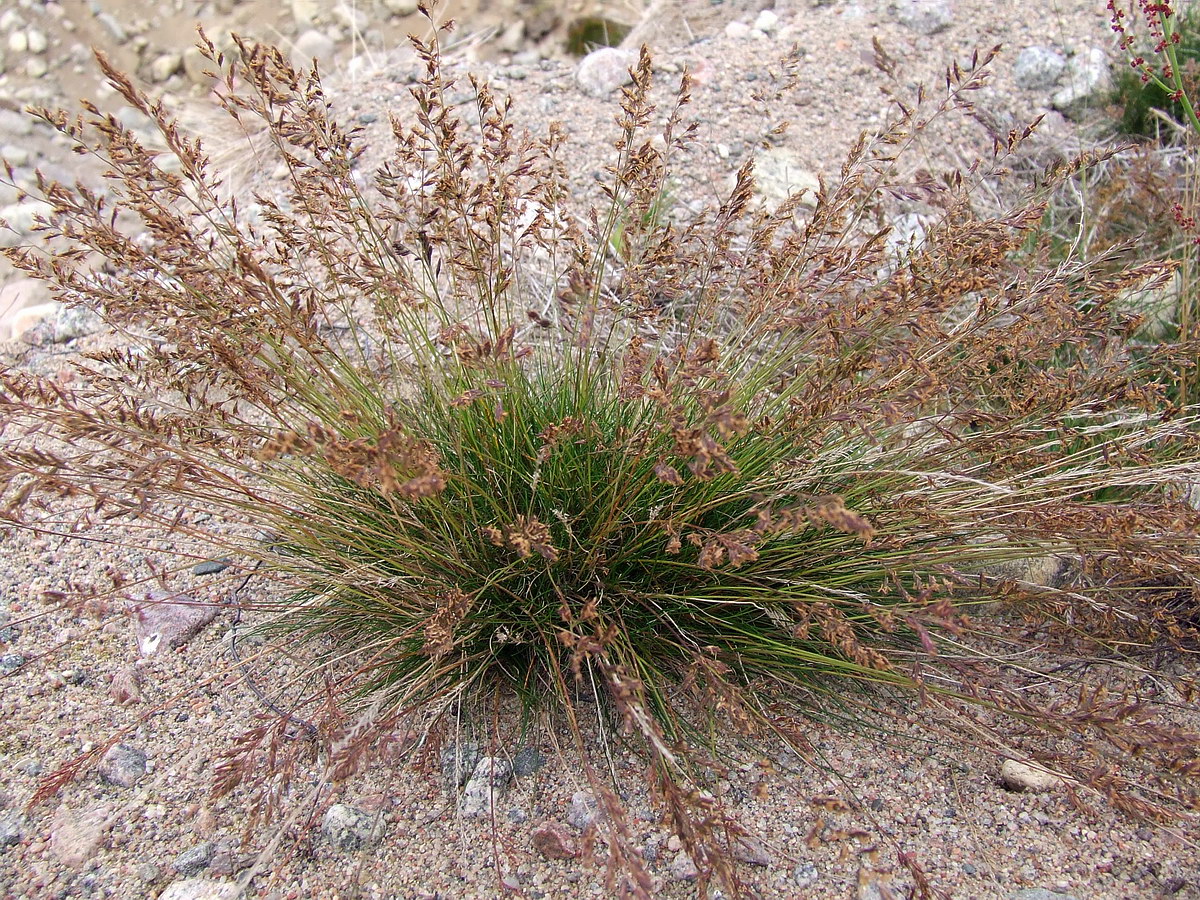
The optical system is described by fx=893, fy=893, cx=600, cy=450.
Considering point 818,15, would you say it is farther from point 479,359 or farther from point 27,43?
point 27,43

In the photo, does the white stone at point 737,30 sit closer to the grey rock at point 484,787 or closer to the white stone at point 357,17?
the white stone at point 357,17

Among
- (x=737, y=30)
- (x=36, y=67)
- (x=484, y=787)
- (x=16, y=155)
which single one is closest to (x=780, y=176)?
(x=737, y=30)

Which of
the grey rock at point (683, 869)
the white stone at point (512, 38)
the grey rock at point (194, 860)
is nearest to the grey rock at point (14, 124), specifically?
the white stone at point (512, 38)

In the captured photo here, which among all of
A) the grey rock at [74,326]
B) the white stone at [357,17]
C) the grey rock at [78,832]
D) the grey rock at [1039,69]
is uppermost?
the white stone at [357,17]

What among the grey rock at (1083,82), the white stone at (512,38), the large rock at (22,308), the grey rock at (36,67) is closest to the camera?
the large rock at (22,308)

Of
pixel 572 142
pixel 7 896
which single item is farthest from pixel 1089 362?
pixel 7 896

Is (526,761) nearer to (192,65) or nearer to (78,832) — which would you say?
(78,832)
